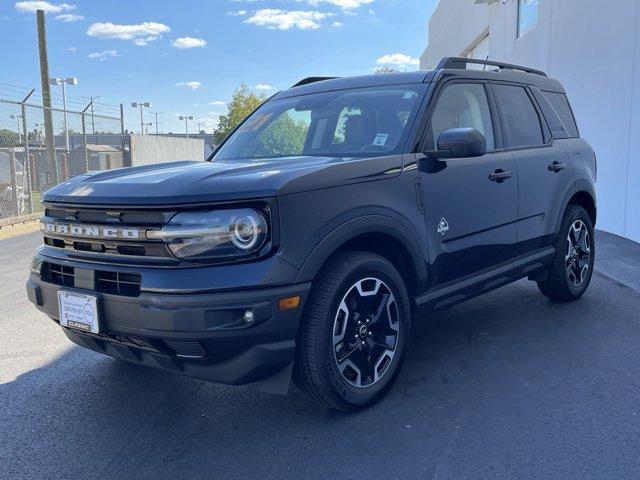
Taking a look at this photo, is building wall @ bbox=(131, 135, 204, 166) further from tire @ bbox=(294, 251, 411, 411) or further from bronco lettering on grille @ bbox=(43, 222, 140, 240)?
tire @ bbox=(294, 251, 411, 411)

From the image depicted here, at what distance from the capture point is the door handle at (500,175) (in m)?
4.25

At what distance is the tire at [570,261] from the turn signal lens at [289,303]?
3.07 metres

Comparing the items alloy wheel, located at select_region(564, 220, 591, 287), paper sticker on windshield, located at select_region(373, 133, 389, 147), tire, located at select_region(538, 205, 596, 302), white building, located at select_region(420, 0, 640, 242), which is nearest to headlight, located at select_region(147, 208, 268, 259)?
paper sticker on windshield, located at select_region(373, 133, 389, 147)

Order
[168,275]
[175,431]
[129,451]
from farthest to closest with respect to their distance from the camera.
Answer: [175,431] < [129,451] < [168,275]

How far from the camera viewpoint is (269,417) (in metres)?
3.41

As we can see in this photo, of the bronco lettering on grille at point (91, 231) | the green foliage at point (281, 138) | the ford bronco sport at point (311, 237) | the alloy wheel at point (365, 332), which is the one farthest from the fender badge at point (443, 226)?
the bronco lettering on grille at point (91, 231)

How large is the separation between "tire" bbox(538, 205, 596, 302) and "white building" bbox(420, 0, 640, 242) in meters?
3.06

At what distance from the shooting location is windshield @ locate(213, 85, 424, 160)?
3.90m

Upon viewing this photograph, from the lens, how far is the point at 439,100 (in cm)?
402

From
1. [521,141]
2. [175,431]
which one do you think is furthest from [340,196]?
[521,141]

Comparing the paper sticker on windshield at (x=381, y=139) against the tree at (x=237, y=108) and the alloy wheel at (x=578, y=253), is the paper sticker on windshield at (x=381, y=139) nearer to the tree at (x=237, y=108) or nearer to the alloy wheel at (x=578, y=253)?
the alloy wheel at (x=578, y=253)

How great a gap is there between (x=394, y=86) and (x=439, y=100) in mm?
351

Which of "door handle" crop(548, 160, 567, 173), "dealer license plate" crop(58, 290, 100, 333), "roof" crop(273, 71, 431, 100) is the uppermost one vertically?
"roof" crop(273, 71, 431, 100)

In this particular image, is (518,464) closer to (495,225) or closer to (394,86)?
(495,225)
